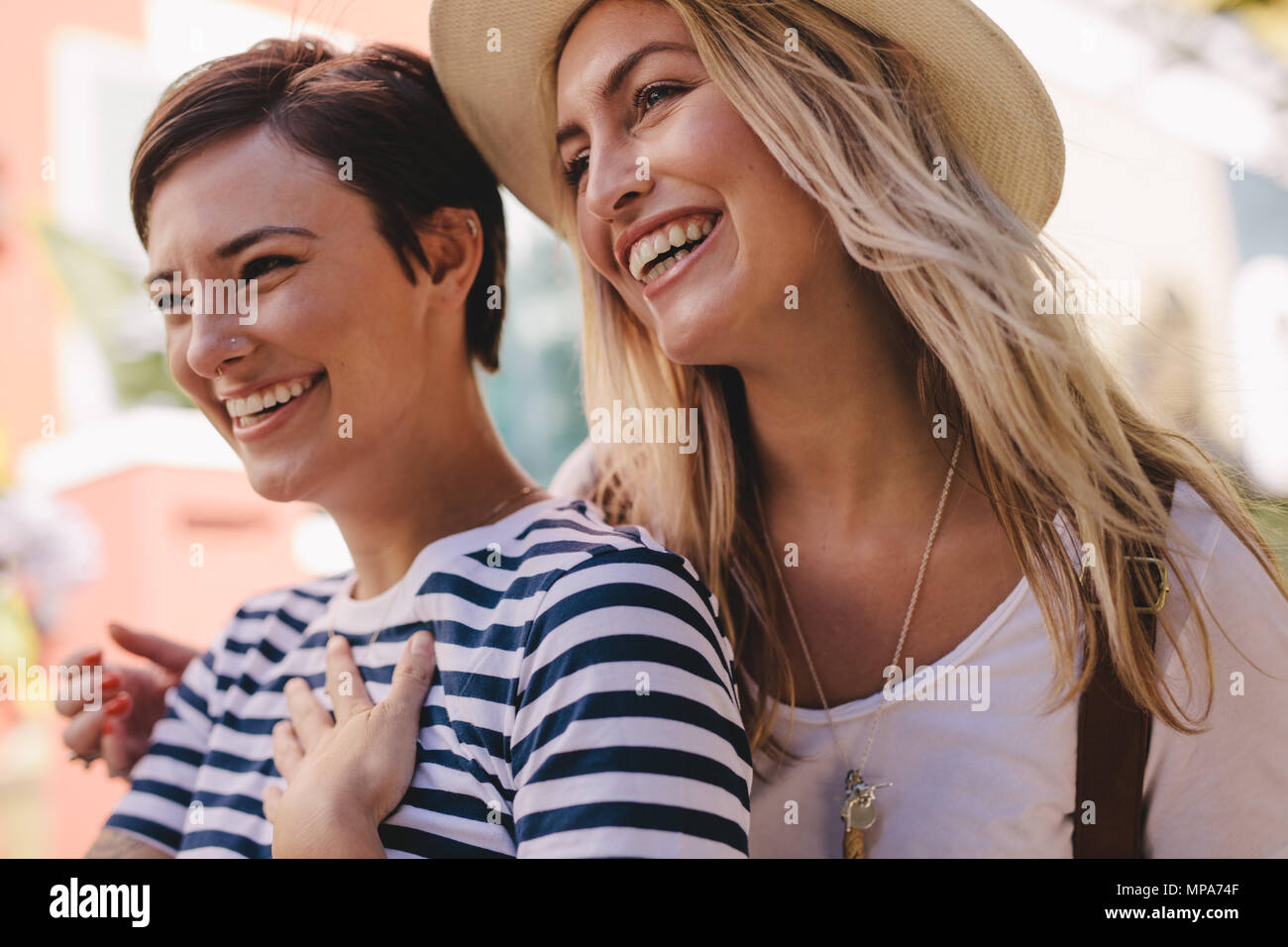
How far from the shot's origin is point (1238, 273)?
6090mm

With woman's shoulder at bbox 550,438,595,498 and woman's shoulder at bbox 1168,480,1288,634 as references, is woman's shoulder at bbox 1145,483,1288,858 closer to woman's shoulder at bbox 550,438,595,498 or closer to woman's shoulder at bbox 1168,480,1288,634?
woman's shoulder at bbox 1168,480,1288,634

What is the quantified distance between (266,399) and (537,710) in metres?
0.60

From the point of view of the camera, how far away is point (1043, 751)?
1372mm

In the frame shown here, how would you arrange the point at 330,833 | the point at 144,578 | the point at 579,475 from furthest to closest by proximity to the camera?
the point at 144,578
the point at 579,475
the point at 330,833

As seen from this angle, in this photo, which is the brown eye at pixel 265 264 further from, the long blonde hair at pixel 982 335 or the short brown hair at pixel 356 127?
the long blonde hair at pixel 982 335

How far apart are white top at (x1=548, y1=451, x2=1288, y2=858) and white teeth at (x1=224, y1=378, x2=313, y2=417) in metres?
0.81

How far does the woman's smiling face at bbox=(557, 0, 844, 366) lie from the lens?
54.0 inches

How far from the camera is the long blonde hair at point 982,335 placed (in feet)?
4.40

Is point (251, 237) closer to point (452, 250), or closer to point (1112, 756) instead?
point (452, 250)

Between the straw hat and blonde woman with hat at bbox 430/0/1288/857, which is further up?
the straw hat

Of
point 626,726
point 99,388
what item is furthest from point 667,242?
point 99,388

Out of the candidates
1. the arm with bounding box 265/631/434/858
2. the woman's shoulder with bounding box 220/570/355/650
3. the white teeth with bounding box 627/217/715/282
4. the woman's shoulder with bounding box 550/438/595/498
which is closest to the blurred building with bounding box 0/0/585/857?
the woman's shoulder with bounding box 550/438/595/498
